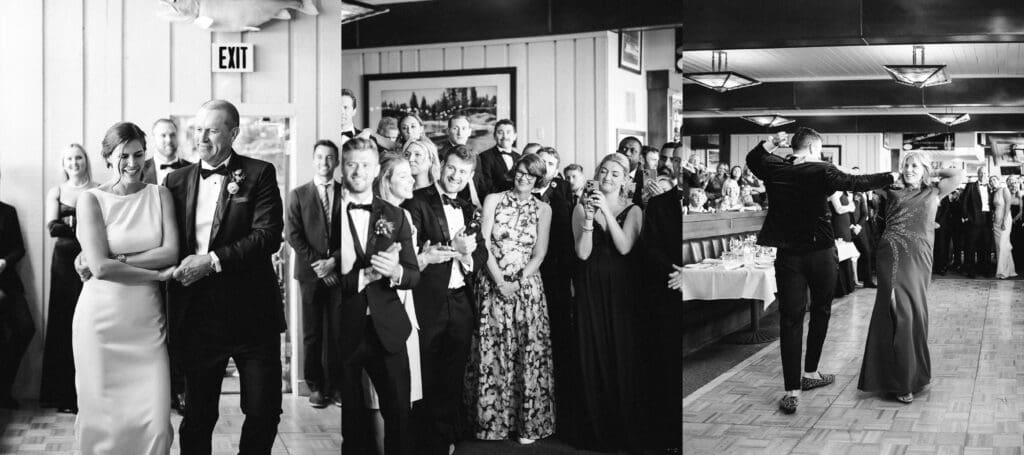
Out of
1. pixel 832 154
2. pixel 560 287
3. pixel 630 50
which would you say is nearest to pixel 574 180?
pixel 560 287

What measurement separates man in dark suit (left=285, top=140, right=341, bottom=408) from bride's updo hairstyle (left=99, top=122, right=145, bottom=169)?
0.65m

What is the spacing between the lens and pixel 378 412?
3.01 metres

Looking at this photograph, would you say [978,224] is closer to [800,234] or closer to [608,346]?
[800,234]

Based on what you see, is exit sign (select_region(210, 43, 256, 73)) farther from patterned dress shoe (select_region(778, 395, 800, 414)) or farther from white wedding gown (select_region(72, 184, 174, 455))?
patterned dress shoe (select_region(778, 395, 800, 414))

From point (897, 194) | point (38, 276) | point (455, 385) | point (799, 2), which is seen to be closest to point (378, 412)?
point (455, 385)

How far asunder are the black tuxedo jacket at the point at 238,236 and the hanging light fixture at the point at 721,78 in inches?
56.8

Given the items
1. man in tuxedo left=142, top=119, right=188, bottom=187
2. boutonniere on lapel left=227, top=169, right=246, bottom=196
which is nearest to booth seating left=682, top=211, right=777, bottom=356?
boutonniere on lapel left=227, top=169, right=246, bottom=196

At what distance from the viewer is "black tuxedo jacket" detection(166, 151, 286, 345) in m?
2.75

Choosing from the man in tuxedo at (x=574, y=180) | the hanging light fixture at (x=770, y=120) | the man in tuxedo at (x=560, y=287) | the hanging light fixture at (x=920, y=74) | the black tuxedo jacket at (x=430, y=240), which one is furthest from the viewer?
the man in tuxedo at (x=574, y=180)

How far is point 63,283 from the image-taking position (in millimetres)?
3355

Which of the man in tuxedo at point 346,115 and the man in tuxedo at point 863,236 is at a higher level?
the man in tuxedo at point 346,115

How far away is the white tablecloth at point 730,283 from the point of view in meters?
2.95

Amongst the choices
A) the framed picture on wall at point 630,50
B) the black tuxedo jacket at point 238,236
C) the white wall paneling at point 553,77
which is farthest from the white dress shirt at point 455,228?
the framed picture on wall at point 630,50

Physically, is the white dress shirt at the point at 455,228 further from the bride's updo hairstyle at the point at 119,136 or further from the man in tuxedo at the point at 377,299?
the bride's updo hairstyle at the point at 119,136
